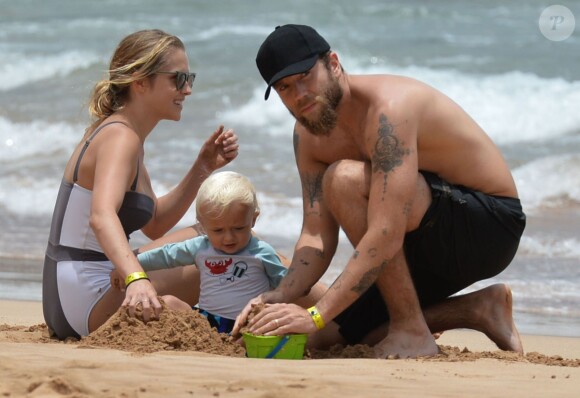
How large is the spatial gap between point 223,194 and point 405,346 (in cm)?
96

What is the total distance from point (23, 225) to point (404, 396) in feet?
19.2

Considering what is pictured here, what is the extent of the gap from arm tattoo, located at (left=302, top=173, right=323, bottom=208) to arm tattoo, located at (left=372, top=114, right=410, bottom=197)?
0.47 metres

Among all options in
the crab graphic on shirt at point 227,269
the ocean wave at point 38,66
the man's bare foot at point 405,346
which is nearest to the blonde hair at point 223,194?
the crab graphic on shirt at point 227,269

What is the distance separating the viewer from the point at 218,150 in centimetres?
512

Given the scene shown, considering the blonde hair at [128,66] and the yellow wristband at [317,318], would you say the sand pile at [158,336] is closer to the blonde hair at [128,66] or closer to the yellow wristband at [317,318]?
the yellow wristband at [317,318]

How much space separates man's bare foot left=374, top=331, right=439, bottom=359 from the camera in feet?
14.0

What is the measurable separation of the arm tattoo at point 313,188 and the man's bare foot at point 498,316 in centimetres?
86

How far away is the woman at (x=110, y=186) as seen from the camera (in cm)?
441

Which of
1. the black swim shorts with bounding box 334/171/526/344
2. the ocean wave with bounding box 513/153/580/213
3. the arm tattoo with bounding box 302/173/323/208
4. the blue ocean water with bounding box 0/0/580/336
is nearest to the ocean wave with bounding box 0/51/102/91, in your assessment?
the blue ocean water with bounding box 0/0/580/336

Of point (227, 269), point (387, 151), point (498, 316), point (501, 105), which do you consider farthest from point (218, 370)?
point (501, 105)

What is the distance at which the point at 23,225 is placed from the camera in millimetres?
8656

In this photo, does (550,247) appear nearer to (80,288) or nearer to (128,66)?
(128,66)

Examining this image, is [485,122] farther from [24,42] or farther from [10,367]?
[10,367]

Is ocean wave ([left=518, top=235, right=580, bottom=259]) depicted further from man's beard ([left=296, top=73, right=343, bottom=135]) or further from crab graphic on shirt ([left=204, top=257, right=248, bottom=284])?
man's beard ([left=296, top=73, right=343, bottom=135])
